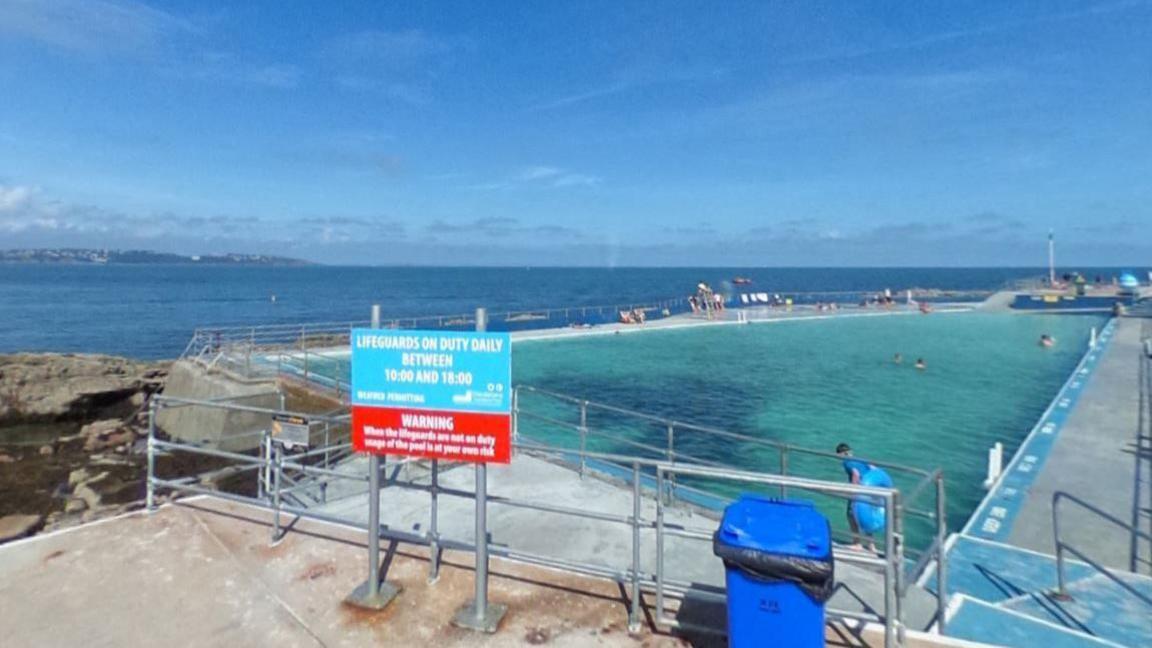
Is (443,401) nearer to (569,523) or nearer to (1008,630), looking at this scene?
(569,523)

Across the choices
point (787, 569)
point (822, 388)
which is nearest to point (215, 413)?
point (787, 569)

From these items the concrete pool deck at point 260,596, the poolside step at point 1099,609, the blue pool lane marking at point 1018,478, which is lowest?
the blue pool lane marking at point 1018,478

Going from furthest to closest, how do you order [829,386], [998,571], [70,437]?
1. [829,386]
2. [70,437]
3. [998,571]

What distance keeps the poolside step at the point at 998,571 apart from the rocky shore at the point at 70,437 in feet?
44.7

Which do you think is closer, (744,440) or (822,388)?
(744,440)

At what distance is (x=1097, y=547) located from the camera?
8.35 meters

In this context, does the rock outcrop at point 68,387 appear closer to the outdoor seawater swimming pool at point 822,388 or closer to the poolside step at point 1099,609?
the outdoor seawater swimming pool at point 822,388

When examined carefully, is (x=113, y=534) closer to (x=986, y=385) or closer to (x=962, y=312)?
(x=986, y=385)

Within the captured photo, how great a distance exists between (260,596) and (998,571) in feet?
25.5

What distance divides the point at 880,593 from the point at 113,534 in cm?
698

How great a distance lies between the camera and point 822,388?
23891 mm

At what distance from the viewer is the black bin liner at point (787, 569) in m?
3.57

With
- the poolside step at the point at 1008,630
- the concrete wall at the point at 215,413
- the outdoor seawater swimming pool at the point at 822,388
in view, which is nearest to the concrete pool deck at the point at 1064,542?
the poolside step at the point at 1008,630

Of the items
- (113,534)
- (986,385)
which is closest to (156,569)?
(113,534)
